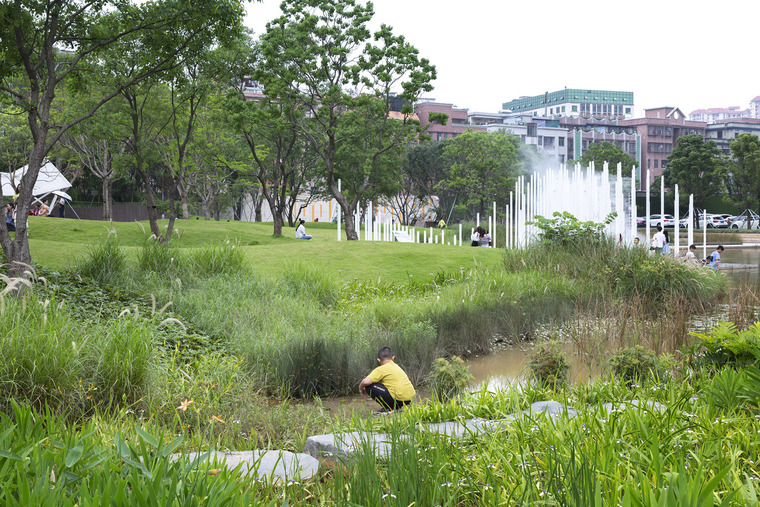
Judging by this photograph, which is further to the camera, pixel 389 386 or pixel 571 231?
pixel 571 231

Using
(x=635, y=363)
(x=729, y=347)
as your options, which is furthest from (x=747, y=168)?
(x=729, y=347)

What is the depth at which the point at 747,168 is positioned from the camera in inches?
2014

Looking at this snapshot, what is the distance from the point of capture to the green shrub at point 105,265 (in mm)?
10594

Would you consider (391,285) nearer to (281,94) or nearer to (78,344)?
(78,344)

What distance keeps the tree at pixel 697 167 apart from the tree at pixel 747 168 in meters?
1.11

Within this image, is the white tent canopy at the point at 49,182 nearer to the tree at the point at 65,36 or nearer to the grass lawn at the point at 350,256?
the grass lawn at the point at 350,256

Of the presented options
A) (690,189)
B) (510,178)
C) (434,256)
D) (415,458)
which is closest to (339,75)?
(434,256)

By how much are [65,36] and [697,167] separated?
5189cm

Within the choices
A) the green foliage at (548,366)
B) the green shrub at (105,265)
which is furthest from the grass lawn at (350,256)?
the green foliage at (548,366)

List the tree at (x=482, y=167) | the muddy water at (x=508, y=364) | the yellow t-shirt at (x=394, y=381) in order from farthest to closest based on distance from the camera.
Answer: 1. the tree at (x=482, y=167)
2. the muddy water at (x=508, y=364)
3. the yellow t-shirt at (x=394, y=381)

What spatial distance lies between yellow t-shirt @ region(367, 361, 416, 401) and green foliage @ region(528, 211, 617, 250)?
30.5ft

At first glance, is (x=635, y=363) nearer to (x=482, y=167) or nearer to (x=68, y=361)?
(x=68, y=361)

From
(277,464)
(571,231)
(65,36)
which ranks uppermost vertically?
(65,36)

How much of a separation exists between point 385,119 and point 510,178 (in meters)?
21.0
